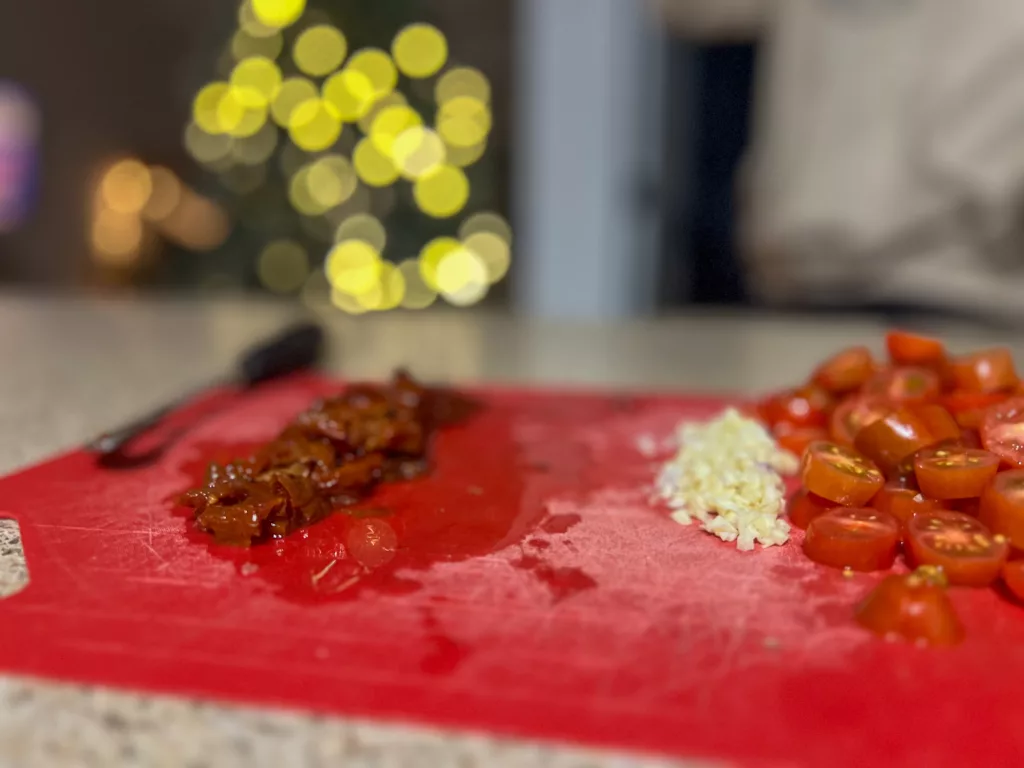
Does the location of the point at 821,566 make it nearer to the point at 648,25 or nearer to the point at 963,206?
the point at 963,206

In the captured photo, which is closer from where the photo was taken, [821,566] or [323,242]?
[821,566]

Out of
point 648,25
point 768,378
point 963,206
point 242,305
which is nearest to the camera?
point 768,378

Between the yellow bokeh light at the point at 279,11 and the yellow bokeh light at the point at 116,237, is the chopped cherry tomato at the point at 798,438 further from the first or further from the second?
the yellow bokeh light at the point at 116,237

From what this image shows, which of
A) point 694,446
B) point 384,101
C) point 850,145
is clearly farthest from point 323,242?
point 694,446

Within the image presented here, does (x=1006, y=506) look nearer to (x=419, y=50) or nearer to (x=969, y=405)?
(x=969, y=405)

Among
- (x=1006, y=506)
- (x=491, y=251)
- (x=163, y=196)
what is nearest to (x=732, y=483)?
(x=1006, y=506)

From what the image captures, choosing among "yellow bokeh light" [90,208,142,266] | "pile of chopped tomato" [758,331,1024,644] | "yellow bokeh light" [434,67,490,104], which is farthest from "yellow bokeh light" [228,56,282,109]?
"pile of chopped tomato" [758,331,1024,644]

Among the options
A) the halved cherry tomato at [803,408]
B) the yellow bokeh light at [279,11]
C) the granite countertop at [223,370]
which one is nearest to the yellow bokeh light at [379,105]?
the yellow bokeh light at [279,11]

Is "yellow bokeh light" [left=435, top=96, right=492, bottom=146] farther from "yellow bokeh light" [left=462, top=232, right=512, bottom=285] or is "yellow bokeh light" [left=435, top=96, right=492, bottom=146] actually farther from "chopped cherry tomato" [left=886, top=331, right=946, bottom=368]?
"chopped cherry tomato" [left=886, top=331, right=946, bottom=368]
